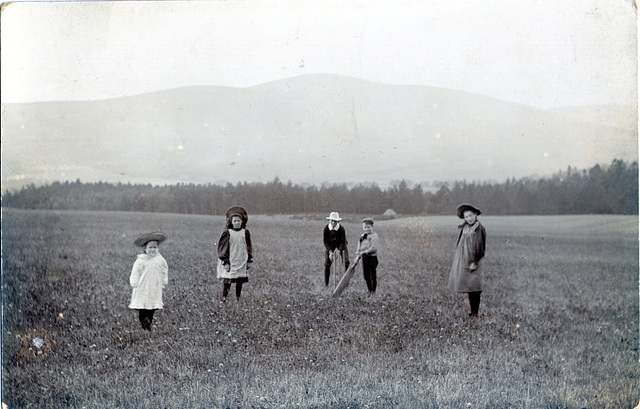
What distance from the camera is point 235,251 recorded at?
17.8 ft

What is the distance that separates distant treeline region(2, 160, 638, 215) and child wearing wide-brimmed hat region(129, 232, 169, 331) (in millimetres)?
592

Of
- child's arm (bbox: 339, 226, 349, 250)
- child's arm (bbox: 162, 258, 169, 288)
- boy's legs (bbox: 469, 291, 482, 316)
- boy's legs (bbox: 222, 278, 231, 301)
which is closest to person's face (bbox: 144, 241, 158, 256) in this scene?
child's arm (bbox: 162, 258, 169, 288)

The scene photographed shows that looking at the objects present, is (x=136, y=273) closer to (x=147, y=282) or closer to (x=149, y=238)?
(x=147, y=282)

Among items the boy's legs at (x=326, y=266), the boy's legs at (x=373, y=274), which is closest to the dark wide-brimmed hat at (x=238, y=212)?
the boy's legs at (x=326, y=266)

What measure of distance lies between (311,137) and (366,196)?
34.3 inches

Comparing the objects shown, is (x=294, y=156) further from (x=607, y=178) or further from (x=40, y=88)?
(x=607, y=178)

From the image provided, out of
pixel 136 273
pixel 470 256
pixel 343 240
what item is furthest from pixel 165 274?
pixel 470 256

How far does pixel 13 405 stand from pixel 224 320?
88.4 inches

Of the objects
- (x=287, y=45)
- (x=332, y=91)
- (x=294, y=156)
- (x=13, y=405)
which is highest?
(x=287, y=45)

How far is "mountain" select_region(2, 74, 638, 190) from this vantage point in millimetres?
5309

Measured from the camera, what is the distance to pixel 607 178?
5.34 m

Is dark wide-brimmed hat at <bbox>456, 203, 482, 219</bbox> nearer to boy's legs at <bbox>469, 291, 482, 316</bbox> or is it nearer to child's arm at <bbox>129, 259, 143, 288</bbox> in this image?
boy's legs at <bbox>469, 291, 482, 316</bbox>

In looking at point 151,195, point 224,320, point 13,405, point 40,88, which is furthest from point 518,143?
point 13,405

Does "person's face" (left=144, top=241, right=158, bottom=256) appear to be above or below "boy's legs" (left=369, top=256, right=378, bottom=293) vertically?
above
